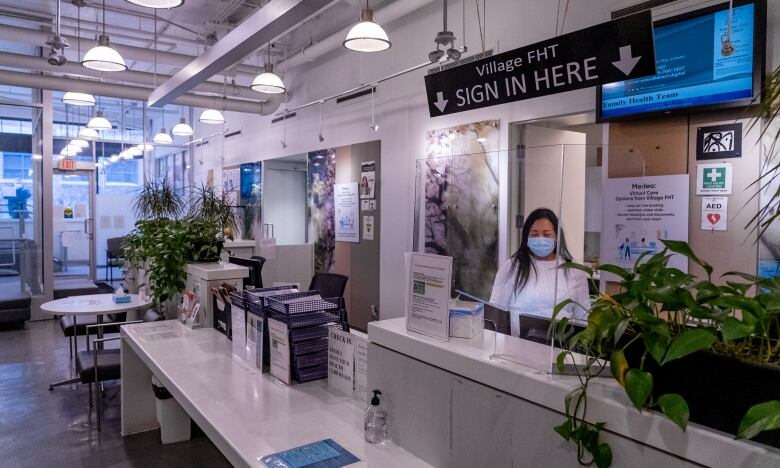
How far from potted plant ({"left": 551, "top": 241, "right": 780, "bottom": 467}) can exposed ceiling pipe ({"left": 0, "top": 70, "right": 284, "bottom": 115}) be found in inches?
296

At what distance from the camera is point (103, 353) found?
4.25 meters

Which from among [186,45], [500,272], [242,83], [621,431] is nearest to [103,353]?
[500,272]

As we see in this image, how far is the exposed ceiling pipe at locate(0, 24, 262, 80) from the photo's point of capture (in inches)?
249

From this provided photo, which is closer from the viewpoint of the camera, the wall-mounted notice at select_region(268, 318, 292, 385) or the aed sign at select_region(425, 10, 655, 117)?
the aed sign at select_region(425, 10, 655, 117)

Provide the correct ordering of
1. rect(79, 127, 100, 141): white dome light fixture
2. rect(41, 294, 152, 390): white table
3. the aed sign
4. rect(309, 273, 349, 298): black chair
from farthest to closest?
rect(79, 127, 100, 141): white dome light fixture
rect(309, 273, 349, 298): black chair
rect(41, 294, 152, 390): white table
the aed sign

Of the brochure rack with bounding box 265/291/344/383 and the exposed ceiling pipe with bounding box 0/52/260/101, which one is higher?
the exposed ceiling pipe with bounding box 0/52/260/101

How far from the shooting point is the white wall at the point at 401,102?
4.28 metres

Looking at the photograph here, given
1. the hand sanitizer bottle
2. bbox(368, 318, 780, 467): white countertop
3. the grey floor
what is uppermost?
bbox(368, 318, 780, 467): white countertop

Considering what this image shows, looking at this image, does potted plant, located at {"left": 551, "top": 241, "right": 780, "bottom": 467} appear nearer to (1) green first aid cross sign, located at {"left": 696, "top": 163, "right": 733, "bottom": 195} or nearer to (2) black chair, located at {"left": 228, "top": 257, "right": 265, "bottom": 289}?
(1) green first aid cross sign, located at {"left": 696, "top": 163, "right": 733, "bottom": 195}

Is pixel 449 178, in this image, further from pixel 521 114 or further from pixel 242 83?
A: pixel 242 83

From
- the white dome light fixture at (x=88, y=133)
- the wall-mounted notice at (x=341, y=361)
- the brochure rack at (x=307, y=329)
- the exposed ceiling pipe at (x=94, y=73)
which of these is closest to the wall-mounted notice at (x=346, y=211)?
the exposed ceiling pipe at (x=94, y=73)

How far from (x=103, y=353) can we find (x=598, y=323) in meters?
4.25

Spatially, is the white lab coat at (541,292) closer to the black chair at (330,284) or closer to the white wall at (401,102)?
the white wall at (401,102)

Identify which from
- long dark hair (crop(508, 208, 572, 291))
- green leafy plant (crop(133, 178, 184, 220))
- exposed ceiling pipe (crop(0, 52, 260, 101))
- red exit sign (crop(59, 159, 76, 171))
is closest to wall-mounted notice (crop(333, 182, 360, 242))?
green leafy plant (crop(133, 178, 184, 220))
